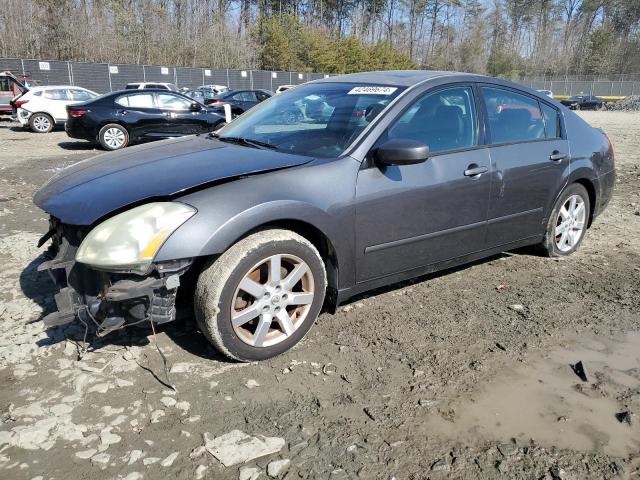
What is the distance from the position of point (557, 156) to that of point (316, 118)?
2176 mm

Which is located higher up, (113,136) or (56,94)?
(56,94)

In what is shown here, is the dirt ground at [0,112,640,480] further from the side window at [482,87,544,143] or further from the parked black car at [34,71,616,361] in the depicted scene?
the side window at [482,87,544,143]

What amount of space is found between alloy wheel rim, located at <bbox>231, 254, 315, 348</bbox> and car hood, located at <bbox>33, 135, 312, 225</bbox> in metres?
0.56

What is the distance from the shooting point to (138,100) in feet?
42.8

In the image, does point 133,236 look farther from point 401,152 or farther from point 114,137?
point 114,137

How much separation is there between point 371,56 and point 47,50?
3692cm

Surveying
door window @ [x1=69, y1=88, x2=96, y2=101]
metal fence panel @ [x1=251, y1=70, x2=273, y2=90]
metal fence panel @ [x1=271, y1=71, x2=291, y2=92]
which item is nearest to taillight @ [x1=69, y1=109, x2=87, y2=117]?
door window @ [x1=69, y1=88, x2=96, y2=101]

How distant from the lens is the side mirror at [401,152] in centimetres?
321

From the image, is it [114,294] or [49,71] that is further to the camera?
[49,71]

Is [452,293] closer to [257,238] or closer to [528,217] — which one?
[528,217]

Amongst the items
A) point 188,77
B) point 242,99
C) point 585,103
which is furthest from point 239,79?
point 585,103

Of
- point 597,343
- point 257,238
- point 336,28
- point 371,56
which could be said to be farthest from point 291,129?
point 336,28

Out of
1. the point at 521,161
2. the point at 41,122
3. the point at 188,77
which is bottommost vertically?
the point at 41,122

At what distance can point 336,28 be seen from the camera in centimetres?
7444
